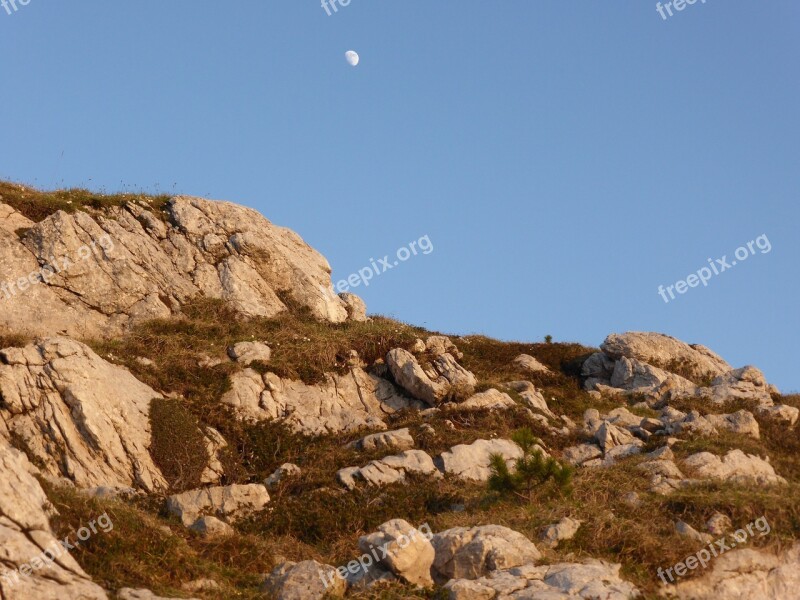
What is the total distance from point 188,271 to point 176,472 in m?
14.0

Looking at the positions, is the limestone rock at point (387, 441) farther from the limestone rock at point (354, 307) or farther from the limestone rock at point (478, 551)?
the limestone rock at point (354, 307)

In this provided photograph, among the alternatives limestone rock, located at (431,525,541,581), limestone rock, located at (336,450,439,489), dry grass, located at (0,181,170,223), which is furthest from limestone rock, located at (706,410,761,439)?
dry grass, located at (0,181,170,223)

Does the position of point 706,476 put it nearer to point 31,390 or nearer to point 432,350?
point 432,350

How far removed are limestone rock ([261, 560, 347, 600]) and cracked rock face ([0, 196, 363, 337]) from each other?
17949mm

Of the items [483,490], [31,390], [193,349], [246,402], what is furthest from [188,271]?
[483,490]

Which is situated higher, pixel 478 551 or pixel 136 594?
pixel 136 594

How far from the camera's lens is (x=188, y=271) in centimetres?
3825

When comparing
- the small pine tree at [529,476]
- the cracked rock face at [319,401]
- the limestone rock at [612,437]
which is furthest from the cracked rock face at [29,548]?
the limestone rock at [612,437]

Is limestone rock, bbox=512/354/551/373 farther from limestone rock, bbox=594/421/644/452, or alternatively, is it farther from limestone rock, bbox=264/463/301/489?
limestone rock, bbox=264/463/301/489

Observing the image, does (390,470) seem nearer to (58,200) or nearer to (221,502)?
(221,502)

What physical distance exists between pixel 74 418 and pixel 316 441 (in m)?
7.51

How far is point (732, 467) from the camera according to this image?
27391mm

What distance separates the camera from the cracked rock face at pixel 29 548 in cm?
1500

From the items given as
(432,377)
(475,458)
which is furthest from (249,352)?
(475,458)
